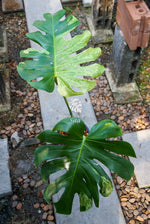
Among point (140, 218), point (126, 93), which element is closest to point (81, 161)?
point (140, 218)

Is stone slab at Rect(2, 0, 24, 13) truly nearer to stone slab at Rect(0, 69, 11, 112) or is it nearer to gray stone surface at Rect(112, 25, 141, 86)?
stone slab at Rect(0, 69, 11, 112)

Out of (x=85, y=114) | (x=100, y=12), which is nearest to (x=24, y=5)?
(x=100, y=12)

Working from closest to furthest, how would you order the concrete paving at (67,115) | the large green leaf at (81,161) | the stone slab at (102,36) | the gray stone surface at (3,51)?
the large green leaf at (81,161) → the concrete paving at (67,115) → the gray stone surface at (3,51) → the stone slab at (102,36)

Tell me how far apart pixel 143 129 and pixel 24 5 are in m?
2.81

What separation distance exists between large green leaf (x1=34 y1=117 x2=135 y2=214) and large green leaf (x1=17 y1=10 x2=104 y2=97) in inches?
11.1

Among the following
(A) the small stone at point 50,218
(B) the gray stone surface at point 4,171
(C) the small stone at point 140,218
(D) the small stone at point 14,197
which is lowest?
(C) the small stone at point 140,218

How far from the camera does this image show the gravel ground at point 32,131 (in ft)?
7.37

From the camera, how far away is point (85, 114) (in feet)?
9.14

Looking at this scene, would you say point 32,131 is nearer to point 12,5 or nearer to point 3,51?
point 3,51

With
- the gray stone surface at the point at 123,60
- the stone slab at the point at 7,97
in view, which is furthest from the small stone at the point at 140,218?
the stone slab at the point at 7,97

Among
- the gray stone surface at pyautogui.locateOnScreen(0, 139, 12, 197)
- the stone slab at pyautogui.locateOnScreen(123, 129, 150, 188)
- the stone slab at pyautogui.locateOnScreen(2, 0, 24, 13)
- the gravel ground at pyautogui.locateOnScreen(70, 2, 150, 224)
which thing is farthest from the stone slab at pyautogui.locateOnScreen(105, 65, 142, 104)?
the stone slab at pyautogui.locateOnScreen(2, 0, 24, 13)

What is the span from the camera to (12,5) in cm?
398

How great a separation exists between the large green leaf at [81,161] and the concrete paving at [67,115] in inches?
27.0

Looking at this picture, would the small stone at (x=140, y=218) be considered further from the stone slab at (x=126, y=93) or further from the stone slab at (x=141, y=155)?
the stone slab at (x=126, y=93)
